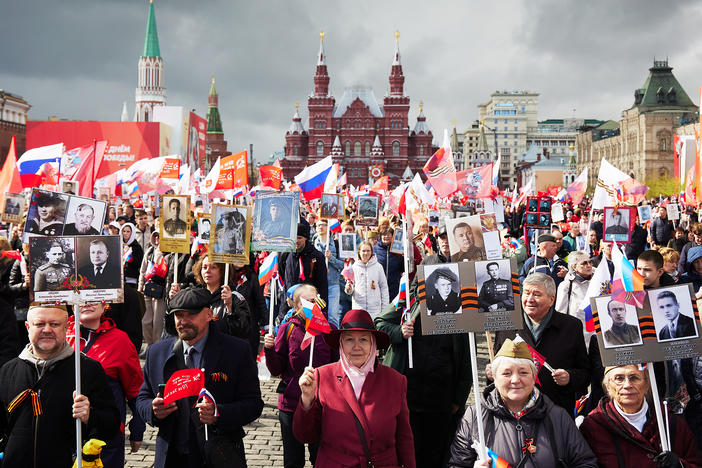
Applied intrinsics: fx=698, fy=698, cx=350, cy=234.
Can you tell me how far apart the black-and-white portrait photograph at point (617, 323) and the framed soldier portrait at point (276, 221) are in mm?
4186

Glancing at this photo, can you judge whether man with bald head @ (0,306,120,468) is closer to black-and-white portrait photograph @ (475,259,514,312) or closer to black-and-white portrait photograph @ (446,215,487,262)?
black-and-white portrait photograph @ (475,259,514,312)

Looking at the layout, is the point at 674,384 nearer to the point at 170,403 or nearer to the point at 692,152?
the point at 170,403

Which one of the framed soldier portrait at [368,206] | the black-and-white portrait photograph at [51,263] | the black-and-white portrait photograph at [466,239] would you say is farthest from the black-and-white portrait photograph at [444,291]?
the framed soldier portrait at [368,206]

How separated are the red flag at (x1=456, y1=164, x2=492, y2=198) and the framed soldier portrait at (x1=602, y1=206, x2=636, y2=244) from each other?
20.8ft

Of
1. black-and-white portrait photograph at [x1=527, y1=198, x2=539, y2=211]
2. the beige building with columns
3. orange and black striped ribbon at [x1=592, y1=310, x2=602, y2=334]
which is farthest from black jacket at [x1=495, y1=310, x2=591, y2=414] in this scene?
the beige building with columns

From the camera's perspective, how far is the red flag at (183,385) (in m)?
3.79

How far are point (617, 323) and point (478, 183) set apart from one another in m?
15.0

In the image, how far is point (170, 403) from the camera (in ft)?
12.5

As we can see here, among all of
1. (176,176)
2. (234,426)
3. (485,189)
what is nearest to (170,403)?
(234,426)

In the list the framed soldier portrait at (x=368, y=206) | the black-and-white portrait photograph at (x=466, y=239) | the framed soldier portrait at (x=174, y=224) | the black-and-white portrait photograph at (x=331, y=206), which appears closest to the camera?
the black-and-white portrait photograph at (x=466, y=239)

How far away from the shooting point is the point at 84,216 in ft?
22.7

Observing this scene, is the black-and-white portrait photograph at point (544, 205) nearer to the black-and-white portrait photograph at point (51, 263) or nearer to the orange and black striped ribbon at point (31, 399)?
the black-and-white portrait photograph at point (51, 263)

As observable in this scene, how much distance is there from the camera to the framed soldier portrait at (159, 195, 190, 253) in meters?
8.09

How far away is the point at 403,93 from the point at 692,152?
6551cm
